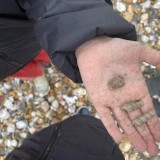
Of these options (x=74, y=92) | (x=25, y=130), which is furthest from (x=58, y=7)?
(x=25, y=130)

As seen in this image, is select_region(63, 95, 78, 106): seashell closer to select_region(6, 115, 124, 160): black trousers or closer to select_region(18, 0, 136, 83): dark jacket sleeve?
select_region(6, 115, 124, 160): black trousers

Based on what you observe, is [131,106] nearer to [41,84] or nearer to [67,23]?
[67,23]

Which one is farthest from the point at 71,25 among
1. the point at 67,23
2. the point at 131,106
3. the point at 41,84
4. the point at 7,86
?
the point at 7,86

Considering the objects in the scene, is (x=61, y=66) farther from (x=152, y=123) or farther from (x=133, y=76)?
(x=152, y=123)

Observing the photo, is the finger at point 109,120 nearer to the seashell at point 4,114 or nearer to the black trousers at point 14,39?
the black trousers at point 14,39

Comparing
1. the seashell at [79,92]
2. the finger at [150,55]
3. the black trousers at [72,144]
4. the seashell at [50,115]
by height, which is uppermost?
the finger at [150,55]

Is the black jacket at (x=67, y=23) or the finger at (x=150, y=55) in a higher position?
the black jacket at (x=67, y=23)

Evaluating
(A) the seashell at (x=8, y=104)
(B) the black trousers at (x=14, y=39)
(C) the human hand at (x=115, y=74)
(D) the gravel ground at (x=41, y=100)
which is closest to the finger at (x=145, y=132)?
(C) the human hand at (x=115, y=74)
